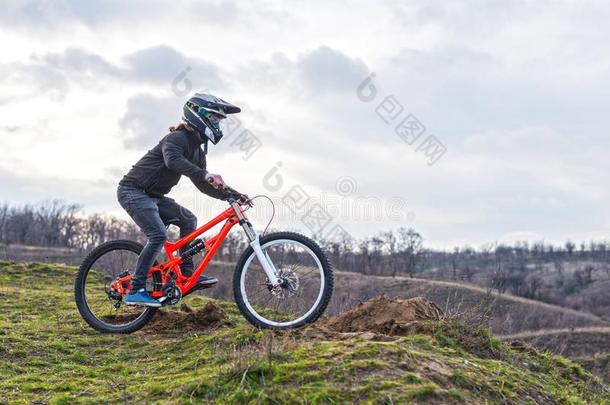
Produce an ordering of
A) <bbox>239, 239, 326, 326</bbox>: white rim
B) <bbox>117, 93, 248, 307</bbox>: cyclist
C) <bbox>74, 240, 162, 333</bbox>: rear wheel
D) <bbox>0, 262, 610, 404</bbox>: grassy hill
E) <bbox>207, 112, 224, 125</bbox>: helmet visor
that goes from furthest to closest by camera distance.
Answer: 1. <bbox>74, 240, 162, 333</bbox>: rear wheel
2. <bbox>207, 112, 224, 125</bbox>: helmet visor
3. <bbox>117, 93, 248, 307</bbox>: cyclist
4. <bbox>239, 239, 326, 326</bbox>: white rim
5. <bbox>0, 262, 610, 404</bbox>: grassy hill

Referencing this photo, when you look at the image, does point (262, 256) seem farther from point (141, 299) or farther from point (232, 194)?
point (141, 299)

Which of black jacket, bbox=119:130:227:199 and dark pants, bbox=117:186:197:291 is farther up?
black jacket, bbox=119:130:227:199

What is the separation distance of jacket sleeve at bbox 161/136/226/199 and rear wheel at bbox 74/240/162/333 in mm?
1245

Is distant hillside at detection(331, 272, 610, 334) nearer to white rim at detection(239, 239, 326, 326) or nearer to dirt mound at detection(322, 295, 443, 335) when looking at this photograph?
dirt mound at detection(322, 295, 443, 335)

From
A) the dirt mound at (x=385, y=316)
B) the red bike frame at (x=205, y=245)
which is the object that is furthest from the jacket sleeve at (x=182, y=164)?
the dirt mound at (x=385, y=316)

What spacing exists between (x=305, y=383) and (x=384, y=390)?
58cm

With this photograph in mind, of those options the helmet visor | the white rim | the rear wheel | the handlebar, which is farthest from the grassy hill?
the helmet visor

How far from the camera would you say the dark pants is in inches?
318

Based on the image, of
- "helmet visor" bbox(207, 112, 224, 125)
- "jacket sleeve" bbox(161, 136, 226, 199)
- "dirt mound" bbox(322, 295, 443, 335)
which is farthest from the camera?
"helmet visor" bbox(207, 112, 224, 125)

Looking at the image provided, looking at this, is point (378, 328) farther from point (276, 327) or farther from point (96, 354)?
point (96, 354)

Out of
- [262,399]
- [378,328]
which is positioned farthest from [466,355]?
[262,399]

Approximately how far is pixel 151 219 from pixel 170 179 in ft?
1.88

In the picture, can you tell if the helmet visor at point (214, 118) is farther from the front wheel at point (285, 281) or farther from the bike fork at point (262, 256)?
the front wheel at point (285, 281)

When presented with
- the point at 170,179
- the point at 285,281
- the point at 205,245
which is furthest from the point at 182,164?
the point at 285,281
